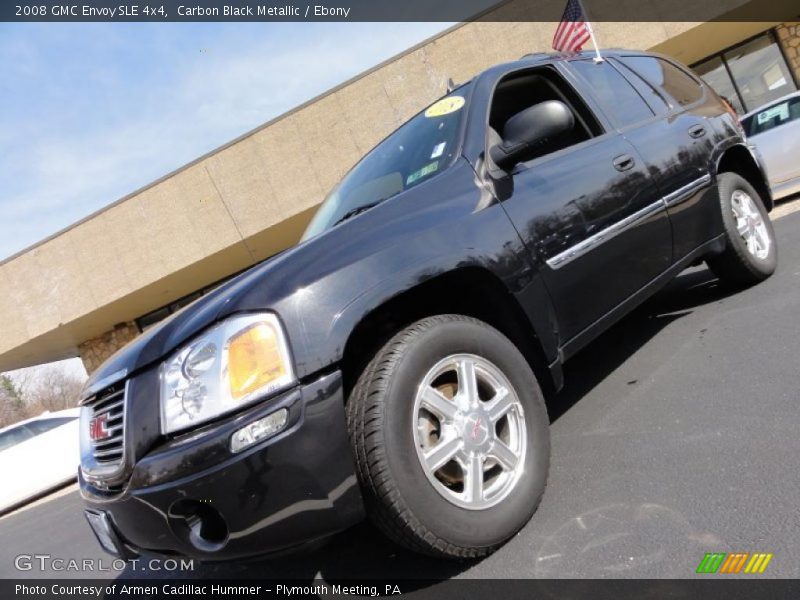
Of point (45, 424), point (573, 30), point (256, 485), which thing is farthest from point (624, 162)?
point (45, 424)

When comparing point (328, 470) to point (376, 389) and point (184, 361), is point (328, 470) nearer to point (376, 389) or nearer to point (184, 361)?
point (376, 389)

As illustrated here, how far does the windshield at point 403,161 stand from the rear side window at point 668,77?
5.45 ft

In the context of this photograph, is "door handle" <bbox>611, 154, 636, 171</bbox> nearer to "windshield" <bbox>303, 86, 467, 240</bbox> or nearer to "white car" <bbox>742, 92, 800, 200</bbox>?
"windshield" <bbox>303, 86, 467, 240</bbox>

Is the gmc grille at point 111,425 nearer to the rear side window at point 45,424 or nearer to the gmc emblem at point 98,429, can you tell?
the gmc emblem at point 98,429

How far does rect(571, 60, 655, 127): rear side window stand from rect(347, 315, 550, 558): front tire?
6.11 feet

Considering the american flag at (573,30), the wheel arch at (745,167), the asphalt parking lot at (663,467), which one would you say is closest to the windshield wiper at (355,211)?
the asphalt parking lot at (663,467)

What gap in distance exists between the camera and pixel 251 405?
178 cm

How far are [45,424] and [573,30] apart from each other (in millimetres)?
9860

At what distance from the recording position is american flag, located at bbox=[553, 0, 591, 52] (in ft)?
24.7

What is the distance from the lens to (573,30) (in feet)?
25.1

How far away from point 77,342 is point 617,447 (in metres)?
16.8

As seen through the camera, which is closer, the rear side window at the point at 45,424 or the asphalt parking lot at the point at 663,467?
the asphalt parking lot at the point at 663,467

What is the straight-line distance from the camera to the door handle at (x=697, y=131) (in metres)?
3.78

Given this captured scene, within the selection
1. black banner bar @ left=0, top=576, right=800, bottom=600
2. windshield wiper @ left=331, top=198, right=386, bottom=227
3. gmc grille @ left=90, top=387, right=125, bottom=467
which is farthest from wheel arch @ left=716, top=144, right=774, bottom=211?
gmc grille @ left=90, top=387, right=125, bottom=467
